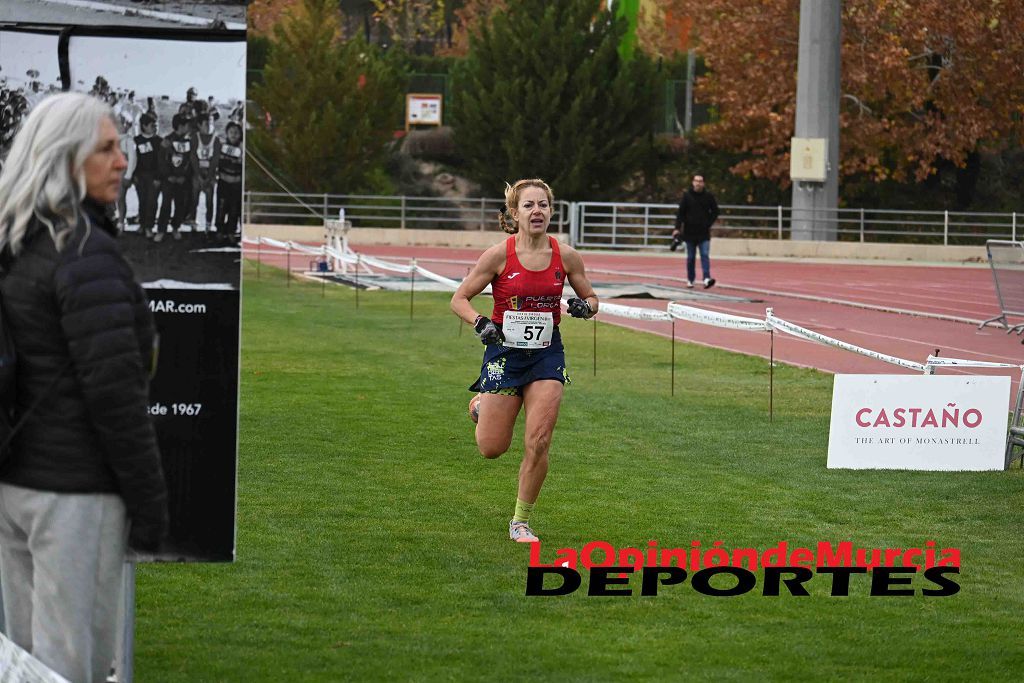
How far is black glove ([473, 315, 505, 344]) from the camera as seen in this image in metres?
8.53

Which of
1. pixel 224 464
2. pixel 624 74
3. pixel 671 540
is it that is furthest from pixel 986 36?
pixel 224 464

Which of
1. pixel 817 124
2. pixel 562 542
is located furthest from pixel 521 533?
pixel 817 124

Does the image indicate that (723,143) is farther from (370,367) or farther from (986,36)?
(370,367)

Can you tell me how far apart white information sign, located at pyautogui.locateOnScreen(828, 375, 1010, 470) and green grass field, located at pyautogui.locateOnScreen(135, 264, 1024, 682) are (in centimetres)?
16

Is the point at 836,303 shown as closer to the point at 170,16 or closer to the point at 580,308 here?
the point at 580,308

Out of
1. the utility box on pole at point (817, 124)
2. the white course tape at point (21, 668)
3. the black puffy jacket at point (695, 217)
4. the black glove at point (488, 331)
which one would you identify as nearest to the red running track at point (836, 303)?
the black puffy jacket at point (695, 217)

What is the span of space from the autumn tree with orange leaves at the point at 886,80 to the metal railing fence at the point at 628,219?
1576 millimetres

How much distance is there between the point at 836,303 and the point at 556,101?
19.7 metres

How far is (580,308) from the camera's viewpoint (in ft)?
29.5

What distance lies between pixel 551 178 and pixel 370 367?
3114cm

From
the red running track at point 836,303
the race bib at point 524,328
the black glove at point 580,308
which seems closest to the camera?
the race bib at point 524,328

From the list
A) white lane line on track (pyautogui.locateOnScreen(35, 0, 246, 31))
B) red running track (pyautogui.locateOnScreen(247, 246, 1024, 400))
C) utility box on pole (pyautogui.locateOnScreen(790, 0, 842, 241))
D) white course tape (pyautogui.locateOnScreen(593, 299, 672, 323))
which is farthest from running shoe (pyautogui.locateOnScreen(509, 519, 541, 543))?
utility box on pole (pyautogui.locateOnScreen(790, 0, 842, 241))

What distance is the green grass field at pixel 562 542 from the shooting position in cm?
660

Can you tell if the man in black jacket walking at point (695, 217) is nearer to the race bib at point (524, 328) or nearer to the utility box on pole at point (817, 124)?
the utility box on pole at point (817, 124)
